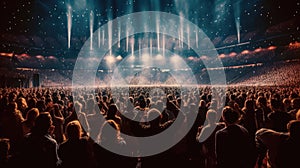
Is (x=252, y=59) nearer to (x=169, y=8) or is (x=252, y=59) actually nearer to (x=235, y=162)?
(x=169, y=8)

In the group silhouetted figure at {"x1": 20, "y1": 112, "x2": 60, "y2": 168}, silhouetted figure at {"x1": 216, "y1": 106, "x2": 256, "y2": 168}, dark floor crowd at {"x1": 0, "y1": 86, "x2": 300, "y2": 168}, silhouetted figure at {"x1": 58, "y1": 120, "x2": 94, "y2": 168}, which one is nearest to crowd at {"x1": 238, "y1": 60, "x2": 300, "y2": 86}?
dark floor crowd at {"x1": 0, "y1": 86, "x2": 300, "y2": 168}

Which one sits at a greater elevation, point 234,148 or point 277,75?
point 277,75

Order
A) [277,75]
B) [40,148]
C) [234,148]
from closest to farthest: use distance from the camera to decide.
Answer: [40,148], [234,148], [277,75]

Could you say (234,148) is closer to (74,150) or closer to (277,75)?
(74,150)

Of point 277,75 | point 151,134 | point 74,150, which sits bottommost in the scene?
point 151,134

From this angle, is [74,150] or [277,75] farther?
[277,75]

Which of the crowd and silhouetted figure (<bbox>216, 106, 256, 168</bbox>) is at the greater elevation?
the crowd

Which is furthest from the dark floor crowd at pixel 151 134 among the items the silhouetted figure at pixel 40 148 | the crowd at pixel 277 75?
the crowd at pixel 277 75

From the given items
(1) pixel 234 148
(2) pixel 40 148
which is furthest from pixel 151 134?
(2) pixel 40 148

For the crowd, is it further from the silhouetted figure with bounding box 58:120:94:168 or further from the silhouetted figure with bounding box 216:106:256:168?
the silhouetted figure with bounding box 58:120:94:168

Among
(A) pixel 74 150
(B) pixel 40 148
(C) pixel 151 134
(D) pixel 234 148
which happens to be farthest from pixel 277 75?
(B) pixel 40 148

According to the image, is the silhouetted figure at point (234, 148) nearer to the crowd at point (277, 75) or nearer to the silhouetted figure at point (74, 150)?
the silhouetted figure at point (74, 150)

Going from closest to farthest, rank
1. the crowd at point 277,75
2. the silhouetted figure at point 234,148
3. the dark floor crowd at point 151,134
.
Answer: the dark floor crowd at point 151,134 < the silhouetted figure at point 234,148 < the crowd at point 277,75

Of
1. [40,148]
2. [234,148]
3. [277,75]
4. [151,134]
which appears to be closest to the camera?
[40,148]
